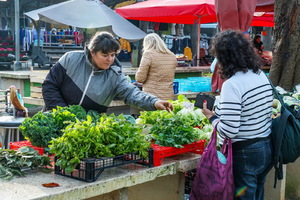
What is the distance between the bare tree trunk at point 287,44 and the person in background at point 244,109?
3.75 meters

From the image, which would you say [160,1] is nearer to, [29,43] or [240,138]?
[240,138]

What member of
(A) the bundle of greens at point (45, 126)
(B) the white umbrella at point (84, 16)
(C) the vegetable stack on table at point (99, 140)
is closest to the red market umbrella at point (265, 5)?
(B) the white umbrella at point (84, 16)

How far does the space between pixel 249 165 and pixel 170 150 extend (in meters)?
0.59

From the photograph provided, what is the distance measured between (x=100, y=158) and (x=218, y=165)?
972 mm

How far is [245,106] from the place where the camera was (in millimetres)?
3082

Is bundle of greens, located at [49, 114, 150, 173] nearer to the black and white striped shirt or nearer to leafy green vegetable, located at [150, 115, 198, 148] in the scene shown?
leafy green vegetable, located at [150, 115, 198, 148]

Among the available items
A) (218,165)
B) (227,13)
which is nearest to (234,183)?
(218,165)

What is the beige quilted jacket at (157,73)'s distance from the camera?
22.5ft

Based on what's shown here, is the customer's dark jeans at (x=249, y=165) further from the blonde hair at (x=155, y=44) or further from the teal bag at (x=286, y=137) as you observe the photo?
the blonde hair at (x=155, y=44)

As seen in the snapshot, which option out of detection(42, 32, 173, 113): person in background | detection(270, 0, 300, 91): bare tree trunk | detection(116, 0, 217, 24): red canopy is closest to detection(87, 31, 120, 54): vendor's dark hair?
detection(42, 32, 173, 113): person in background

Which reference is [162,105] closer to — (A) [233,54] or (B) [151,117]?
(B) [151,117]

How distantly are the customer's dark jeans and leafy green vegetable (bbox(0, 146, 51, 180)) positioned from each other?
1380 mm

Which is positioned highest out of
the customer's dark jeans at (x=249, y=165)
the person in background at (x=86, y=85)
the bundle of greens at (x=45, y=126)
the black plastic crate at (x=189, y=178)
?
the person in background at (x=86, y=85)

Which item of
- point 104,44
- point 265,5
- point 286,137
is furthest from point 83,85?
point 265,5
